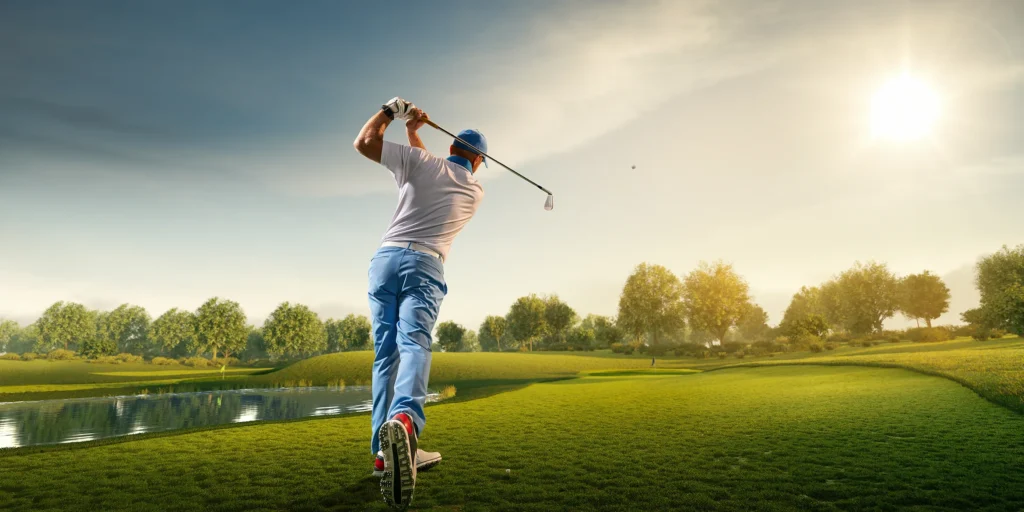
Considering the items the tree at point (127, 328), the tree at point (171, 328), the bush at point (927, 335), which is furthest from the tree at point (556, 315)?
the tree at point (127, 328)

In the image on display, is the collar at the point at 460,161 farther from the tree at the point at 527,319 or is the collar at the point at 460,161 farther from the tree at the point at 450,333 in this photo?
the tree at the point at 450,333

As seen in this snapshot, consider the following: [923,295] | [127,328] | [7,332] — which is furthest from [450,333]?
[7,332]

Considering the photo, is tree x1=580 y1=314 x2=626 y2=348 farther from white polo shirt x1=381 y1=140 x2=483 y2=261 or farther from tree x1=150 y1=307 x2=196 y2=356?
tree x1=150 y1=307 x2=196 y2=356

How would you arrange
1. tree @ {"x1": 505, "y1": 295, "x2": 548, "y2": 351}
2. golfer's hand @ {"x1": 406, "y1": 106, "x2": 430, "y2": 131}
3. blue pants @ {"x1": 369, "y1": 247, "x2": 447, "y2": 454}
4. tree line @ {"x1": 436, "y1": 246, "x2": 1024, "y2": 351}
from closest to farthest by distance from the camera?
blue pants @ {"x1": 369, "y1": 247, "x2": 447, "y2": 454} < golfer's hand @ {"x1": 406, "y1": 106, "x2": 430, "y2": 131} < tree line @ {"x1": 436, "y1": 246, "x2": 1024, "y2": 351} < tree @ {"x1": 505, "y1": 295, "x2": 548, "y2": 351}

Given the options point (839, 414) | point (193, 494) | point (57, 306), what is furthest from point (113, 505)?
point (57, 306)

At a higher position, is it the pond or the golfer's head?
the golfer's head

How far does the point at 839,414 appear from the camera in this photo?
736 cm

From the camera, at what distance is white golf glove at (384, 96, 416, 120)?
435 cm

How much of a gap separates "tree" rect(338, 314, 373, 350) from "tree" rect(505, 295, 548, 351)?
96.8ft

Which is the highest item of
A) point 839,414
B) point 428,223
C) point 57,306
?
point 57,306

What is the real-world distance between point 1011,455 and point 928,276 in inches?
3320

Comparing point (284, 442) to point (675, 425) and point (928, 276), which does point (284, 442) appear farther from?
point (928, 276)

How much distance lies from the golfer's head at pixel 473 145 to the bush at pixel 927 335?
50.4 m

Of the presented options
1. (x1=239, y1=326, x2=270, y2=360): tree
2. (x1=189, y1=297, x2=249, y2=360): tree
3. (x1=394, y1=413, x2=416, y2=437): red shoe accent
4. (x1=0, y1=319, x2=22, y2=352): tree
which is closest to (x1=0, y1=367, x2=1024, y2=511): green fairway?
(x1=394, y1=413, x2=416, y2=437): red shoe accent
